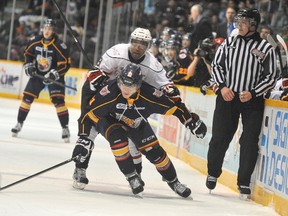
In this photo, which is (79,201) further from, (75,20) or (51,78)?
(75,20)

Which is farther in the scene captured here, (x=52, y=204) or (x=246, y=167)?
(x=246, y=167)

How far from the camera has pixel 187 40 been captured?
1185 cm

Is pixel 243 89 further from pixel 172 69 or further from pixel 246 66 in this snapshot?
pixel 172 69

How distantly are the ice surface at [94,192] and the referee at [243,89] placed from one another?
32 centimetres

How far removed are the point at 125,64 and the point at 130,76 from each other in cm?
49

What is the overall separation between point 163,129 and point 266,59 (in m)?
4.14

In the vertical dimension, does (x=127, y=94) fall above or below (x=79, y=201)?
above

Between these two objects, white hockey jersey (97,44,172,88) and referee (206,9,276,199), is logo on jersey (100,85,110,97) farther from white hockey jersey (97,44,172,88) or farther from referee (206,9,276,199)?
referee (206,9,276,199)

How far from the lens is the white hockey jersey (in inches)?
286

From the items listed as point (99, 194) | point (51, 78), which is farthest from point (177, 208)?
point (51, 78)

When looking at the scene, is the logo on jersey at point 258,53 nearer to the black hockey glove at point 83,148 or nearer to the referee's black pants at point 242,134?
the referee's black pants at point 242,134

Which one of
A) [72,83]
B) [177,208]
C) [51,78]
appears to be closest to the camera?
[177,208]

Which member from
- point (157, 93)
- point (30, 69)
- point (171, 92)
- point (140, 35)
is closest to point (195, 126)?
point (171, 92)

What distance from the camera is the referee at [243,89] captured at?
7660 mm
